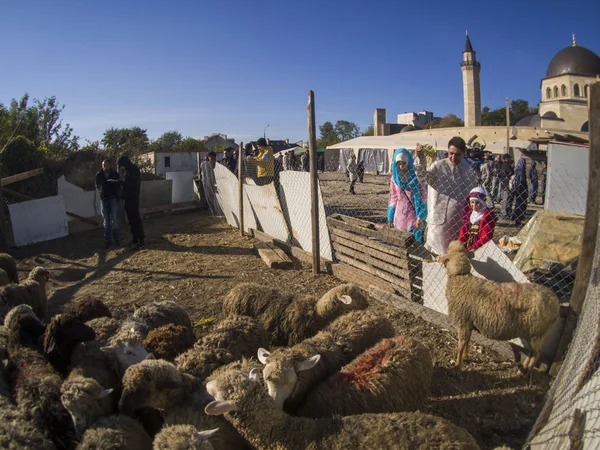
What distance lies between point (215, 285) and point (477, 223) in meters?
3.96

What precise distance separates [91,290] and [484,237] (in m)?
5.76

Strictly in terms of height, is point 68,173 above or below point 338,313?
above

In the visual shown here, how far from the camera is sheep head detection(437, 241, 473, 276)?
3992mm

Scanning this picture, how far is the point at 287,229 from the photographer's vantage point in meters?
8.41

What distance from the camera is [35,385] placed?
9.65 feet

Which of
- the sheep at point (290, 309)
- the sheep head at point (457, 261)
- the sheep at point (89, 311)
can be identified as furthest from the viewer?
the sheep at point (89, 311)

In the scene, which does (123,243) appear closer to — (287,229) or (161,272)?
(161,272)

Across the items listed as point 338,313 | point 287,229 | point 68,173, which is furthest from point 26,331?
point 68,173

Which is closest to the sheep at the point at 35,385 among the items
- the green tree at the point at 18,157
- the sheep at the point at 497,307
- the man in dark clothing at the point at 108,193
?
the sheep at the point at 497,307

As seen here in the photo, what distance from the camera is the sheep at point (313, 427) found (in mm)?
2266

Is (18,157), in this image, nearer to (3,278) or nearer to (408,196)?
(3,278)

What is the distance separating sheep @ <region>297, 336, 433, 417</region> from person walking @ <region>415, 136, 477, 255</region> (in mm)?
2109

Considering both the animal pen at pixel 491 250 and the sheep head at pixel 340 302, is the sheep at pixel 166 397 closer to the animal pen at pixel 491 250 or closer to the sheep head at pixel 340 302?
the sheep head at pixel 340 302

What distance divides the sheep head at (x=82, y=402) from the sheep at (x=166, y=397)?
0.54ft
